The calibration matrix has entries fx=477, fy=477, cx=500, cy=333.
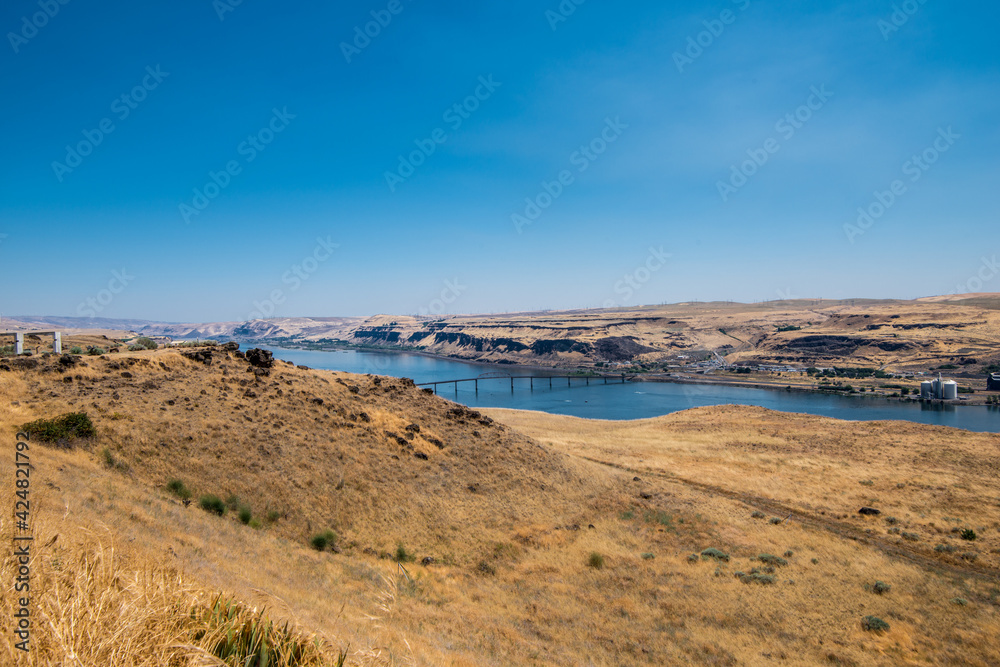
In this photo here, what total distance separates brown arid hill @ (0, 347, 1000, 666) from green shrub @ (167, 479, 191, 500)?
324 millimetres

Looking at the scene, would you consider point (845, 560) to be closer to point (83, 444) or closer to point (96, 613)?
point (96, 613)

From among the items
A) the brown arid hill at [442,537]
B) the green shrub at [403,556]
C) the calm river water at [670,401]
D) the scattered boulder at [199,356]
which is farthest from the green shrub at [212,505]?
the calm river water at [670,401]

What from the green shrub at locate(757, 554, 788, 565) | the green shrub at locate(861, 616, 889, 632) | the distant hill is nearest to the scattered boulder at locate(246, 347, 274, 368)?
the green shrub at locate(757, 554, 788, 565)

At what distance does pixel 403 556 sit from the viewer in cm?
1541

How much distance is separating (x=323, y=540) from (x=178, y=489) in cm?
474

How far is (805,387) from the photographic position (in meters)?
96.3

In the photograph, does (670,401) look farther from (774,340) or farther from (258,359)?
(258,359)

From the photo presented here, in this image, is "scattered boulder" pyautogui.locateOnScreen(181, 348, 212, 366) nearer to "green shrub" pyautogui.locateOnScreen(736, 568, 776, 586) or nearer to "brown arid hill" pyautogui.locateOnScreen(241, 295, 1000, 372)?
"green shrub" pyautogui.locateOnScreen(736, 568, 776, 586)

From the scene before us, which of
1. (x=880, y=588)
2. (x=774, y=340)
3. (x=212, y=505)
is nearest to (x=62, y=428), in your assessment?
(x=212, y=505)

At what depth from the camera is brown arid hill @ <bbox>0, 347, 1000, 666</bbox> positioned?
6.74m

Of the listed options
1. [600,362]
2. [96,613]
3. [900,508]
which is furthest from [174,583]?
[600,362]

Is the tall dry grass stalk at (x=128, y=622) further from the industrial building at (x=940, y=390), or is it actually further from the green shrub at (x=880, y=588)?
the industrial building at (x=940, y=390)

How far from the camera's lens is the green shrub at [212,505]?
14.5 meters

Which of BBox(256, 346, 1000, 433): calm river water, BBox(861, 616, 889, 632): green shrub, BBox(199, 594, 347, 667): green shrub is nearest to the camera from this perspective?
BBox(199, 594, 347, 667): green shrub
